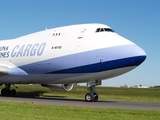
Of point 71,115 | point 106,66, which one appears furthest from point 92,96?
point 71,115

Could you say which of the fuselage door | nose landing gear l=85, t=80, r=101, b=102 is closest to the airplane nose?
nose landing gear l=85, t=80, r=101, b=102

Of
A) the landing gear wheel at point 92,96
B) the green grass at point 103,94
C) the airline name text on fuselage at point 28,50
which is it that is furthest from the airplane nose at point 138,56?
the green grass at point 103,94

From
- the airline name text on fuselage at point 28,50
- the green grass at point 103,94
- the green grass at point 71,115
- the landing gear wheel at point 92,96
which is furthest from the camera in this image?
the green grass at point 103,94

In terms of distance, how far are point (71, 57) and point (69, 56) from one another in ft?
0.73

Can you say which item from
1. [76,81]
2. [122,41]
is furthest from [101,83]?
[122,41]

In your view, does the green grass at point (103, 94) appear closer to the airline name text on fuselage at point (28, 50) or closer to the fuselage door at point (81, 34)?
the airline name text on fuselage at point (28, 50)

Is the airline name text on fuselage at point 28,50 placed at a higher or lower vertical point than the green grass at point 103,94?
higher

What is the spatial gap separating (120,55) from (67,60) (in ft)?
14.1

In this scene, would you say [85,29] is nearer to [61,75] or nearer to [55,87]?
[61,75]

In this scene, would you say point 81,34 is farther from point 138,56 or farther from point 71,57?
point 138,56

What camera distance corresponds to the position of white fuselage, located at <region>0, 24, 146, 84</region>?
1952cm

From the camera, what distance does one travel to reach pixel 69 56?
21344 millimetres

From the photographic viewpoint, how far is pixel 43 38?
24625mm

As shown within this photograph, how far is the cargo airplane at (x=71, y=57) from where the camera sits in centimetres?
1953
